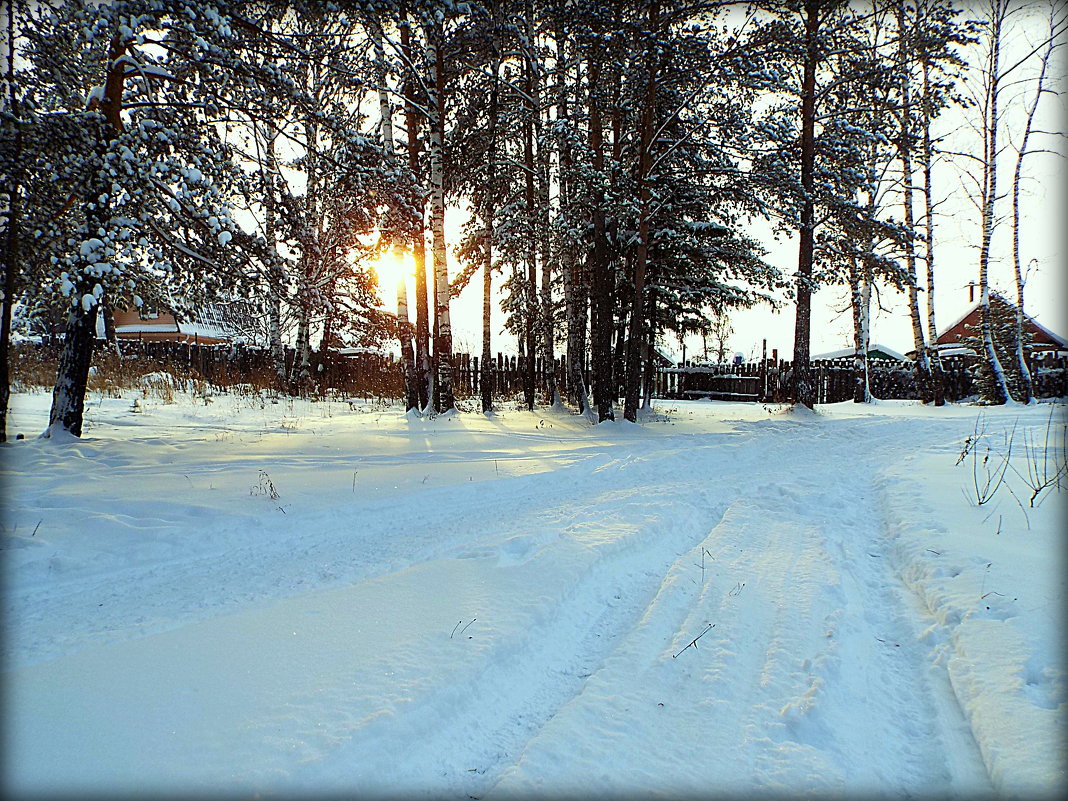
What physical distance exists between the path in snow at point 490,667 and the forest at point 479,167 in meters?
4.82

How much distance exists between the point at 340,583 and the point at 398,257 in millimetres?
7604

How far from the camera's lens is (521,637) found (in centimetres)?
277

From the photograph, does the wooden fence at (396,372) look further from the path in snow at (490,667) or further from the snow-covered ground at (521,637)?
the path in snow at (490,667)

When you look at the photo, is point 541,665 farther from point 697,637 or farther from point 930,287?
point 930,287

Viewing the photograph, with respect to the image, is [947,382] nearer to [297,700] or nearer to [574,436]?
[574,436]

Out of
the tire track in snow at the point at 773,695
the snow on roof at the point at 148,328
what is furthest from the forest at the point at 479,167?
the snow on roof at the point at 148,328

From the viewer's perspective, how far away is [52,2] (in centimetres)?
692

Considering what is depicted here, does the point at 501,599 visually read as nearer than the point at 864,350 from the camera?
Yes

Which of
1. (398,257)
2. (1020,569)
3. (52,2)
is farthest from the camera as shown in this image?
(398,257)

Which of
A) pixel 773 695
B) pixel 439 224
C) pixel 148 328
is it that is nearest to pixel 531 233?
pixel 439 224

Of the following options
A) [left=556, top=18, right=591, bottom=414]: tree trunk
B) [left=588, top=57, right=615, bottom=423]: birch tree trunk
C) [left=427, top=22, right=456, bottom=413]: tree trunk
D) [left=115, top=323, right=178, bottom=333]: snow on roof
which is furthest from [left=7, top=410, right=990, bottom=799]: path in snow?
[left=115, top=323, right=178, bottom=333]: snow on roof

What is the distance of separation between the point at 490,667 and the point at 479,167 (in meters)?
13.4

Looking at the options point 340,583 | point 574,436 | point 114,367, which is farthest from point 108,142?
point 114,367

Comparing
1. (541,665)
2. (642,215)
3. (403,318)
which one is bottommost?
(541,665)
